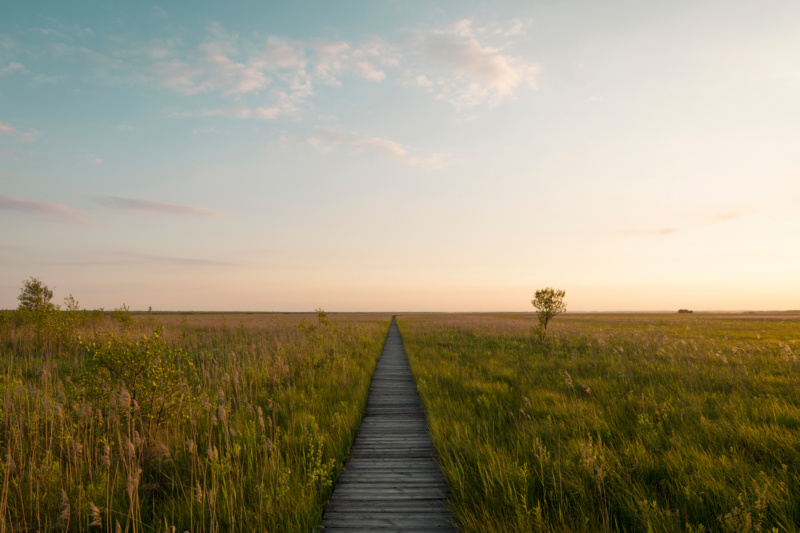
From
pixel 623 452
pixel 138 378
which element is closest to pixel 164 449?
pixel 138 378

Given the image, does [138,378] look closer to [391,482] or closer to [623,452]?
[391,482]

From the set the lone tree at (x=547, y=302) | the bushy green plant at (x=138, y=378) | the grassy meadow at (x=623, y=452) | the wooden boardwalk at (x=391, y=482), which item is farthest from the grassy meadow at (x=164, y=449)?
the lone tree at (x=547, y=302)

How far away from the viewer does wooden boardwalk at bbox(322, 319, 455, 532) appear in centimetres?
356

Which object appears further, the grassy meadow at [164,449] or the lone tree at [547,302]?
the lone tree at [547,302]

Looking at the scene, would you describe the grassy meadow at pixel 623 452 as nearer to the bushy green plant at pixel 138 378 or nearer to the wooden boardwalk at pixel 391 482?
the wooden boardwalk at pixel 391 482

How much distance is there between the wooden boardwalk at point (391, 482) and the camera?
356 cm

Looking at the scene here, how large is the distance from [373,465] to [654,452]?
3.73 meters

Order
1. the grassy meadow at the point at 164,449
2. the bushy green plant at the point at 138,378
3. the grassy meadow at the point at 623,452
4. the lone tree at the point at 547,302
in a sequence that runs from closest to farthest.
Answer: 1. the grassy meadow at the point at 623,452
2. the grassy meadow at the point at 164,449
3. the bushy green plant at the point at 138,378
4. the lone tree at the point at 547,302

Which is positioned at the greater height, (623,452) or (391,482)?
(623,452)

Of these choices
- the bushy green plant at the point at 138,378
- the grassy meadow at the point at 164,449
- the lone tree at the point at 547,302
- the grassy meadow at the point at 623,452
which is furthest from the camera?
the lone tree at the point at 547,302

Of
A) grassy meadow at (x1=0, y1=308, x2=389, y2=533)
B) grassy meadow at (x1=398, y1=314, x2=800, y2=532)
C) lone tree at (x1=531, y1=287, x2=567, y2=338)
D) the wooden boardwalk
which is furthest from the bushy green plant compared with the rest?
lone tree at (x1=531, y1=287, x2=567, y2=338)

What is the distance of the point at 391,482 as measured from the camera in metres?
4.39

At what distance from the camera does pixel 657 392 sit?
7.58m

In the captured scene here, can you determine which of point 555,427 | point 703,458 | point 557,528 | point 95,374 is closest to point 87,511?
point 95,374
